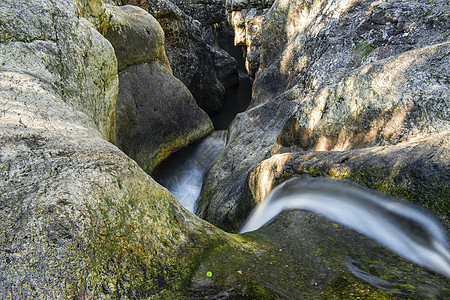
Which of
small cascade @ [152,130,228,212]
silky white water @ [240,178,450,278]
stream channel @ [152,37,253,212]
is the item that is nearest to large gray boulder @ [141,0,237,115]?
stream channel @ [152,37,253,212]

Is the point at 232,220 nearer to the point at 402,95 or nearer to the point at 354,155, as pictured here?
the point at 354,155

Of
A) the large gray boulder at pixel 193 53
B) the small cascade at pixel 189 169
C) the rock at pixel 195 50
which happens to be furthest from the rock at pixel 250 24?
the small cascade at pixel 189 169

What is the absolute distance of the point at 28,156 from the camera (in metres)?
2.31

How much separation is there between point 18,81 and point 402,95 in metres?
4.36

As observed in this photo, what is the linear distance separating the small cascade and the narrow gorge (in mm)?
1445

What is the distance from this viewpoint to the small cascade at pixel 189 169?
900 cm

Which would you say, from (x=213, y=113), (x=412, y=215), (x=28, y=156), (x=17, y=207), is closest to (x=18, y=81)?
(x=28, y=156)

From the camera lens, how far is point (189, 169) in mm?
9875

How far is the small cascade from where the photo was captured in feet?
29.5

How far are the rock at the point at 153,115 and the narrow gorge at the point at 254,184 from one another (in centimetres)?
186

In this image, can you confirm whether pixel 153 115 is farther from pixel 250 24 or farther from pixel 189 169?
pixel 250 24

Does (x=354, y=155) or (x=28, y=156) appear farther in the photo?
(x=354, y=155)

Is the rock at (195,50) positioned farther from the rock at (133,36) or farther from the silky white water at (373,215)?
the silky white water at (373,215)

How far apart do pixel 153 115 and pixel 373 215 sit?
7460mm
